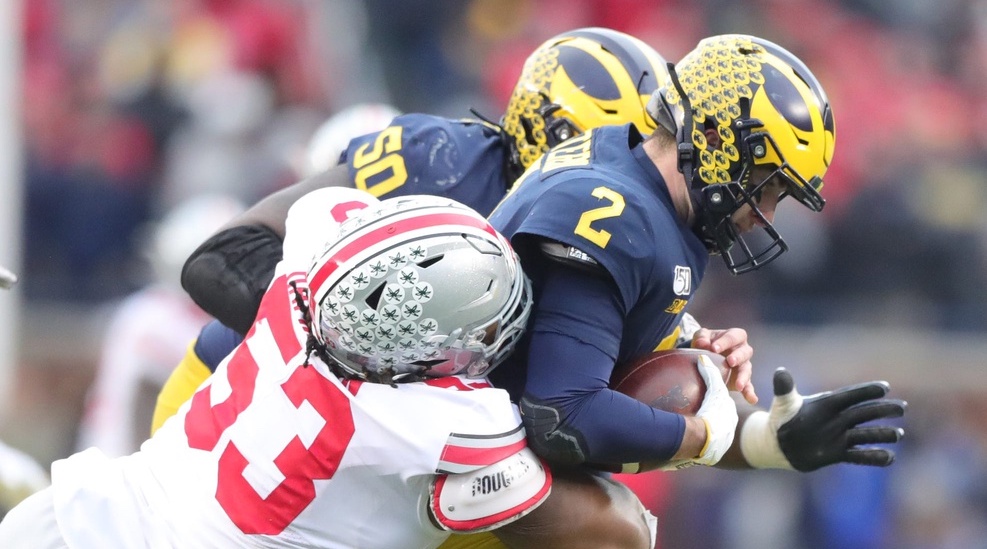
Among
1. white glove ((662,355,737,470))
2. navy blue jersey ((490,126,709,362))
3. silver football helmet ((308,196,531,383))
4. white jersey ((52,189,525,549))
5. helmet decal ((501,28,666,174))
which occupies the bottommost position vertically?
white jersey ((52,189,525,549))

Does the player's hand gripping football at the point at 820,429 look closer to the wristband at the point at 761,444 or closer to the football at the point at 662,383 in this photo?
the wristband at the point at 761,444

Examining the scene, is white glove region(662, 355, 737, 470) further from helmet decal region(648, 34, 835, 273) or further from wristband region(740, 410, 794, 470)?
wristband region(740, 410, 794, 470)

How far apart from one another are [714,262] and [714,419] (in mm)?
4444

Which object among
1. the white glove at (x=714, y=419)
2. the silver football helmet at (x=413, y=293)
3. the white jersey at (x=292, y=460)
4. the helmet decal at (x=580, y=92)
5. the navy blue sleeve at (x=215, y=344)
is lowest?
the navy blue sleeve at (x=215, y=344)

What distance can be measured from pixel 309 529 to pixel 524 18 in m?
6.05

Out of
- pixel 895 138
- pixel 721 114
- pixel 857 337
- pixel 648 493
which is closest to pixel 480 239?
pixel 721 114

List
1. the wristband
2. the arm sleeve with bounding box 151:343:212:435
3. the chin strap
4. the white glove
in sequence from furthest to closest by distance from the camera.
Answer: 1. the arm sleeve with bounding box 151:343:212:435
2. the wristband
3. the chin strap
4. the white glove

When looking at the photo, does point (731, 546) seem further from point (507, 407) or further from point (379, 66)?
point (507, 407)

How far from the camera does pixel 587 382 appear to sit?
283 cm

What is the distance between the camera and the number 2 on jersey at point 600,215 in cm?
285

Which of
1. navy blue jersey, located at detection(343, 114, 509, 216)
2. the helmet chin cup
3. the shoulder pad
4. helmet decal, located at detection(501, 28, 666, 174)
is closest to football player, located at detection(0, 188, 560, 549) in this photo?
the shoulder pad

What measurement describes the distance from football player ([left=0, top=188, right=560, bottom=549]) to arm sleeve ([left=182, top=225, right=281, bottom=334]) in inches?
20.0

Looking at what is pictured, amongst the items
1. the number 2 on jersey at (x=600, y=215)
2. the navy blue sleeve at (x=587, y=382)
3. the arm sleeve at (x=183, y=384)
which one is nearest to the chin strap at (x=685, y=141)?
→ the number 2 on jersey at (x=600, y=215)

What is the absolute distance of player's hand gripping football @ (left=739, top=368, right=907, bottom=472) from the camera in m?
3.44
